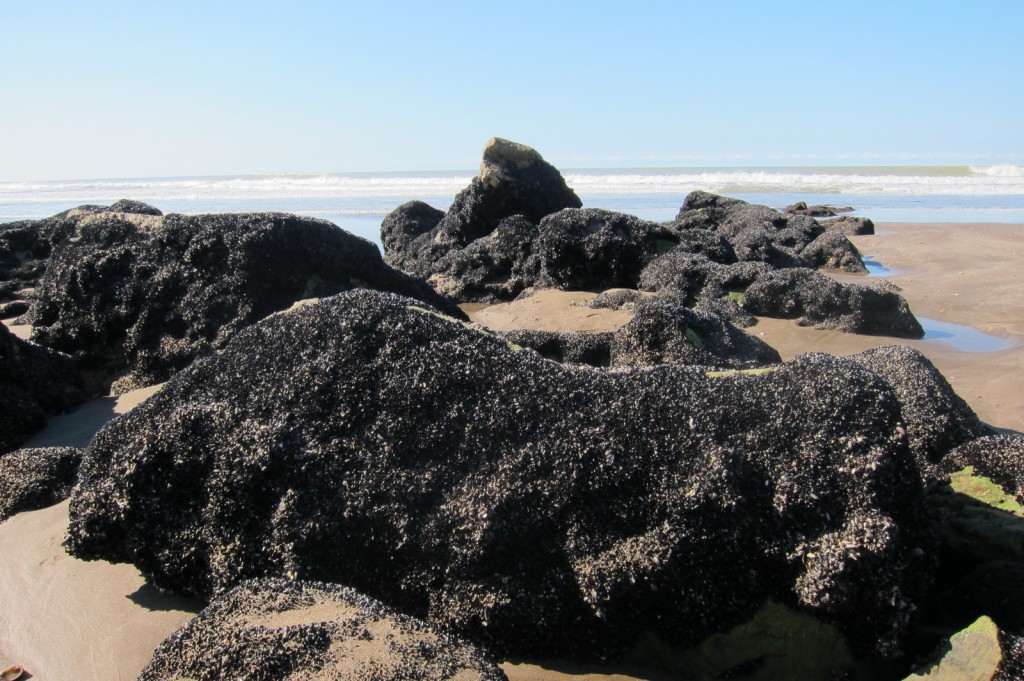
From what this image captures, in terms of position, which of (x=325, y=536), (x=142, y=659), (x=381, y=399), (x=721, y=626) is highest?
(x=381, y=399)

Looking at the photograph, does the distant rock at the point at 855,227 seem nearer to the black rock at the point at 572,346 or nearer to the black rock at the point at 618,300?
the black rock at the point at 618,300

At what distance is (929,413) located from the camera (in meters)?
3.83

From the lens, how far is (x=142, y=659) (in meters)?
2.69

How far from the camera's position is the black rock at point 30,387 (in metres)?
4.90

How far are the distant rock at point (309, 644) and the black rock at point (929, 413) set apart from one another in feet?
7.89

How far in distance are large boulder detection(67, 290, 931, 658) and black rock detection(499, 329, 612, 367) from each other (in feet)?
8.01

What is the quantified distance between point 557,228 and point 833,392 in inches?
283

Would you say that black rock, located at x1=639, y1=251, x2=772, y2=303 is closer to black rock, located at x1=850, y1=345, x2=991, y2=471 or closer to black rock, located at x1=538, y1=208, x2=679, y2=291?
black rock, located at x1=538, y1=208, x2=679, y2=291

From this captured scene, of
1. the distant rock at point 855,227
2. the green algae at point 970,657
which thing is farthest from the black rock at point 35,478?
the distant rock at point 855,227

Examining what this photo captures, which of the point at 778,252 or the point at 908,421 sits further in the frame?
the point at 778,252

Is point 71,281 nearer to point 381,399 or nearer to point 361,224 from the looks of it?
point 381,399

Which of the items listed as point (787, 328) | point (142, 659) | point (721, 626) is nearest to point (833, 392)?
point (721, 626)

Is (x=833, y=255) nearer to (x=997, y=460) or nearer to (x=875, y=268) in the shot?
(x=875, y=268)

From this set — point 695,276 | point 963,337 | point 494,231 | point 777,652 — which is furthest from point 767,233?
point 777,652
